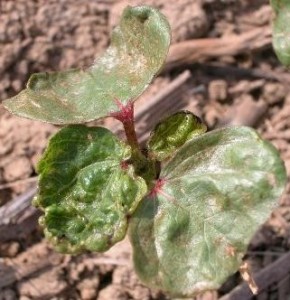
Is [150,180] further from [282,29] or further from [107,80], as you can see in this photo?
[282,29]

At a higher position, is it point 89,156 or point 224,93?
point 89,156

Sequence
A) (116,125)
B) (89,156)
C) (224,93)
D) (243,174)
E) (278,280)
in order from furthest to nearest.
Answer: (224,93), (116,125), (278,280), (89,156), (243,174)

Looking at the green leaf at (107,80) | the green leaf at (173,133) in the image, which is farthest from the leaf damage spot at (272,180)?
the green leaf at (107,80)

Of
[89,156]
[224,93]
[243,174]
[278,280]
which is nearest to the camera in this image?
[243,174]

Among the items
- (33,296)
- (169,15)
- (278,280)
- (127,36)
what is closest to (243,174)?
(127,36)

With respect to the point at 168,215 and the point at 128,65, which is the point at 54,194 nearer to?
the point at 168,215

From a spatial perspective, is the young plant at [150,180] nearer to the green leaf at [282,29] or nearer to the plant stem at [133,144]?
the plant stem at [133,144]

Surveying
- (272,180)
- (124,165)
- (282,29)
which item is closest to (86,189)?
(124,165)
